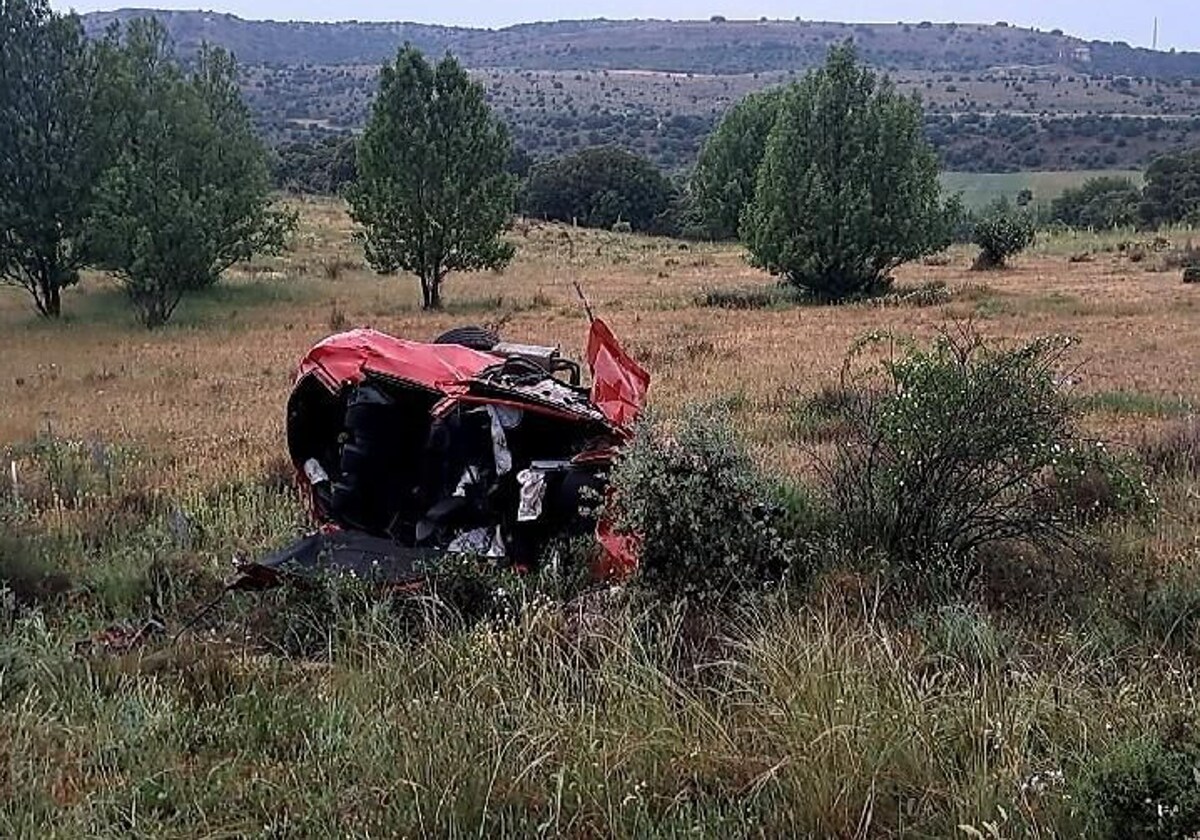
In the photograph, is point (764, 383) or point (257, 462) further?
point (764, 383)

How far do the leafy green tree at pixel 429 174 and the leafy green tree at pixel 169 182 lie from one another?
2.98 meters

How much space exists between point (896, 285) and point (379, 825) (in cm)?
2615

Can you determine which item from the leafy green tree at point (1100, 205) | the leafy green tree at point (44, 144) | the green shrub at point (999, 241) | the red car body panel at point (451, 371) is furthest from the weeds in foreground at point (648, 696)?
the leafy green tree at point (1100, 205)

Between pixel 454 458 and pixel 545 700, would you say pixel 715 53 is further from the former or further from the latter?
pixel 545 700

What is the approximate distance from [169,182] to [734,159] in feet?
70.5

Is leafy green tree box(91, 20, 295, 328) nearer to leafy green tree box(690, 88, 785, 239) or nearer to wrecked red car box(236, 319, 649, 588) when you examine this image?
leafy green tree box(690, 88, 785, 239)

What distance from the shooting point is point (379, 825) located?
341 centimetres

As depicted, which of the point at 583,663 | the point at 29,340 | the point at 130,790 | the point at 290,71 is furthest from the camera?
the point at 290,71

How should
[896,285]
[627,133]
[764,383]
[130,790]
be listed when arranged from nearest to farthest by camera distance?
[130,790] < [764,383] < [896,285] < [627,133]

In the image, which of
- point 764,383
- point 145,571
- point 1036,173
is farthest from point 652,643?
point 1036,173

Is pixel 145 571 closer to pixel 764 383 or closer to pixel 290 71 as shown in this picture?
pixel 764 383

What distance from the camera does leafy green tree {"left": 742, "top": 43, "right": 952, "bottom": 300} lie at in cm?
2589

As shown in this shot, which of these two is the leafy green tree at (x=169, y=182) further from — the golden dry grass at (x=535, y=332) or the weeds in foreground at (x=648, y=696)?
the weeds in foreground at (x=648, y=696)

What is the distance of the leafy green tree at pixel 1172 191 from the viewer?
49.0 m
